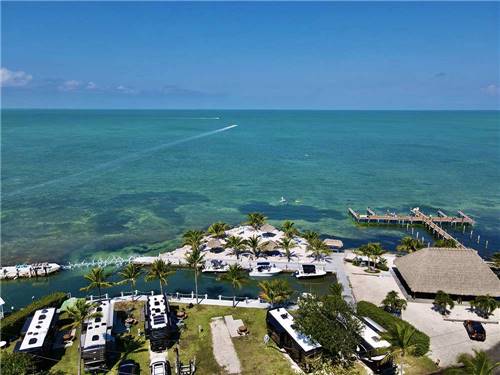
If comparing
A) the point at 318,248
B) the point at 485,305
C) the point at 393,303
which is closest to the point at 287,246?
the point at 318,248

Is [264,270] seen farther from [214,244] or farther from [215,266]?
[214,244]

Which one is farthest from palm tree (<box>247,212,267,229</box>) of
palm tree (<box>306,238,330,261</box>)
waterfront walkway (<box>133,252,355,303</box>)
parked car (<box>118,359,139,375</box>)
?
parked car (<box>118,359,139,375</box>)

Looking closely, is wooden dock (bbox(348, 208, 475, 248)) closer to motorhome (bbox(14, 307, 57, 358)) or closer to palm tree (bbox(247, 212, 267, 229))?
palm tree (bbox(247, 212, 267, 229))

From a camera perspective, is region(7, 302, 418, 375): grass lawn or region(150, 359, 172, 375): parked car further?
region(7, 302, 418, 375): grass lawn

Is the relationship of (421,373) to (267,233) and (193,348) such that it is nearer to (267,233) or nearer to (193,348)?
(193,348)

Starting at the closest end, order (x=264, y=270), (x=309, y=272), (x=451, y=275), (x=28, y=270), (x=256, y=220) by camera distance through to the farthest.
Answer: (x=451, y=275), (x=309, y=272), (x=264, y=270), (x=28, y=270), (x=256, y=220)

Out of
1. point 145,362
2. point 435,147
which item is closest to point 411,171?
point 435,147

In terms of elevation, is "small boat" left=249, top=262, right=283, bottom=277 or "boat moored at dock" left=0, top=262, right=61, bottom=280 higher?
"small boat" left=249, top=262, right=283, bottom=277
